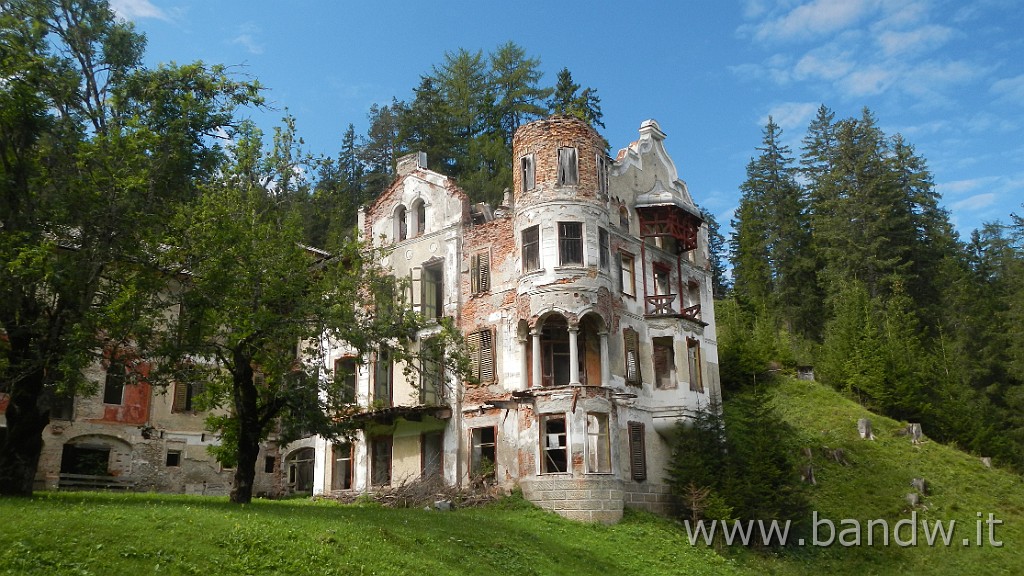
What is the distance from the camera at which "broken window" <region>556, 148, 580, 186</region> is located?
106ft

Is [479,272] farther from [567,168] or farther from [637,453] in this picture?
[637,453]

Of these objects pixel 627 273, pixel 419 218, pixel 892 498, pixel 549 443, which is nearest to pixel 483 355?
pixel 549 443

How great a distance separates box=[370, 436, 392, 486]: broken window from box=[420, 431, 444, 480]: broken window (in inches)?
73.0

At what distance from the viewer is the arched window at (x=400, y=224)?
38.1m

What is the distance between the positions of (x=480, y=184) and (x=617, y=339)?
62.9ft

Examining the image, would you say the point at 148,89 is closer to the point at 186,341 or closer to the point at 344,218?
the point at 186,341

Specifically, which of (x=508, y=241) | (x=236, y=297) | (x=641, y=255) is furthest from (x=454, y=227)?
(x=236, y=297)

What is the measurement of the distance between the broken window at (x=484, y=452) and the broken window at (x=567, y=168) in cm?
957

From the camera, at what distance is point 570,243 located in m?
32.0

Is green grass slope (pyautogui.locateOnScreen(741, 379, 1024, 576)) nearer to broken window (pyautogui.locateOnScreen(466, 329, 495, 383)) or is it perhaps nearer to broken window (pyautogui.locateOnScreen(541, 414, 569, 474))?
broken window (pyautogui.locateOnScreen(541, 414, 569, 474))

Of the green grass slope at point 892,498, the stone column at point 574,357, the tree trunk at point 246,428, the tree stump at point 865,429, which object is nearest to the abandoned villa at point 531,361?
the stone column at point 574,357

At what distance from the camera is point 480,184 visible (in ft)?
162

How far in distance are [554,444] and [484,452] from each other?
3.59 metres

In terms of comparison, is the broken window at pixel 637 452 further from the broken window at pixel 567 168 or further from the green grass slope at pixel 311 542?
the broken window at pixel 567 168
